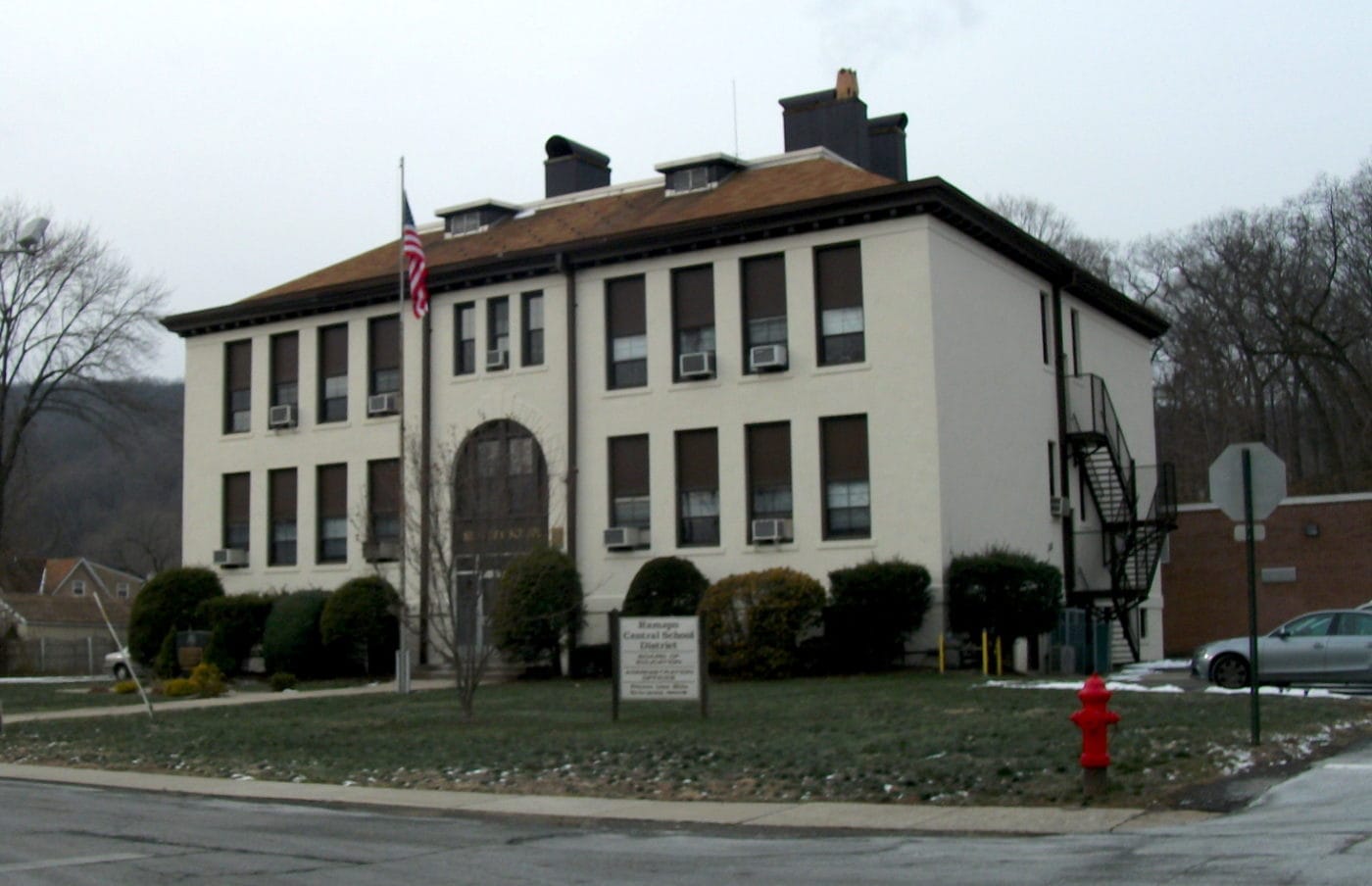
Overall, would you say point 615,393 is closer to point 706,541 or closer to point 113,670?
point 706,541

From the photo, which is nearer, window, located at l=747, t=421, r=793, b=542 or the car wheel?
the car wheel

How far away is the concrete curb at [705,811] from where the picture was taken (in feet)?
39.1

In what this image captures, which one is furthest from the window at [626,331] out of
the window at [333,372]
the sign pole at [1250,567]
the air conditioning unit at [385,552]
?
the sign pole at [1250,567]

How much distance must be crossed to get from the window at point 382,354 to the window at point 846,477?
1213 centimetres

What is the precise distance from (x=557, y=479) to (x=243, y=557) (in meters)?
10.6

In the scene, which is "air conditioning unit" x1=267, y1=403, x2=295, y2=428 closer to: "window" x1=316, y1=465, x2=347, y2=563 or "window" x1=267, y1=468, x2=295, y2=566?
"window" x1=267, y1=468, x2=295, y2=566

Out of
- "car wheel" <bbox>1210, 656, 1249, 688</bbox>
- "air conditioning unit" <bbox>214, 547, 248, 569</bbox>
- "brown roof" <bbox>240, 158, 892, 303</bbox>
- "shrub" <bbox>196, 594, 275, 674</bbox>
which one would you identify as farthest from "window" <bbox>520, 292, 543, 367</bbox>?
"car wheel" <bbox>1210, 656, 1249, 688</bbox>

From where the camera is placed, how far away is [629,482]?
35.5 meters

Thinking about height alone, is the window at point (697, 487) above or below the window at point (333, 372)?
below

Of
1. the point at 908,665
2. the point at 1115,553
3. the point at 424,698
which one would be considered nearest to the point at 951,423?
the point at 908,665

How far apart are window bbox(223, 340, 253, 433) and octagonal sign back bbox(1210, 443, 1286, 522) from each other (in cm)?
3142

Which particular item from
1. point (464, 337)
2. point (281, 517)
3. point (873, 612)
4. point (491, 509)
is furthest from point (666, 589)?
point (281, 517)

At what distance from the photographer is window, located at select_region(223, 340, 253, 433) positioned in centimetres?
4234

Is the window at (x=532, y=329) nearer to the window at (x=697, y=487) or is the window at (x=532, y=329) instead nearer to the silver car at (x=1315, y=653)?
the window at (x=697, y=487)
